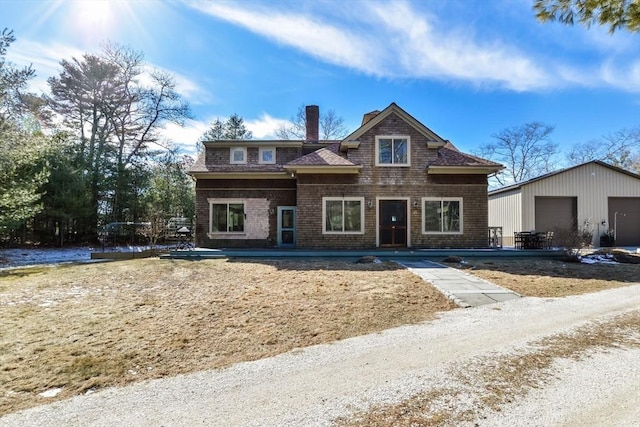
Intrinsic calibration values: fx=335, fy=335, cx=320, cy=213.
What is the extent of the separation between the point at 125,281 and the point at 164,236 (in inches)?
527

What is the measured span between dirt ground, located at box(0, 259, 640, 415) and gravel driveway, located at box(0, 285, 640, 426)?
1.21 feet

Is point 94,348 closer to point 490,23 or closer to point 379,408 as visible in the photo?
point 379,408

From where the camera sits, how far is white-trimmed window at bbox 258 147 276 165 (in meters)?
16.3

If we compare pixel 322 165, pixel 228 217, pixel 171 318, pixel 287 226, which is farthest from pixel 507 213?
pixel 171 318

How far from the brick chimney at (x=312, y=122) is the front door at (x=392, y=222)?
21.1 feet

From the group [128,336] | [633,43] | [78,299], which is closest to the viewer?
[128,336]

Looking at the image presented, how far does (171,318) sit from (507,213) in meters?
18.5

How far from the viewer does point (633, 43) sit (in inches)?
234

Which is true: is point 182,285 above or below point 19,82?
below

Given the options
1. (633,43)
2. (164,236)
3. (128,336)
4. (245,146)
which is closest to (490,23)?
(633,43)

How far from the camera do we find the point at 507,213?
61.4ft

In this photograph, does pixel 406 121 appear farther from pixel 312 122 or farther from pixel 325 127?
pixel 325 127

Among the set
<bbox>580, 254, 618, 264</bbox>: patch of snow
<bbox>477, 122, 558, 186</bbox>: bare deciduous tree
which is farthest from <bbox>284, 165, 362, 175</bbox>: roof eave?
<bbox>477, 122, 558, 186</bbox>: bare deciduous tree

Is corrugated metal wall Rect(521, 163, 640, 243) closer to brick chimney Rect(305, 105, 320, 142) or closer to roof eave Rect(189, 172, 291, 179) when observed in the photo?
brick chimney Rect(305, 105, 320, 142)
